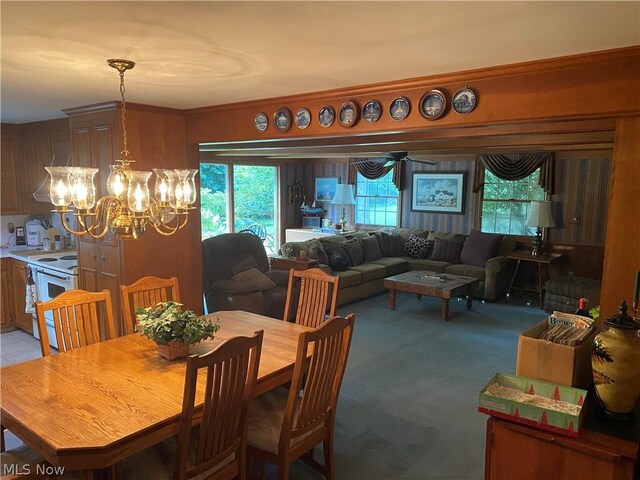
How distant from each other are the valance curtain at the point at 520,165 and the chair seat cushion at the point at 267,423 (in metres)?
5.79

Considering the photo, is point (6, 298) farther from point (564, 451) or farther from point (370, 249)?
point (564, 451)

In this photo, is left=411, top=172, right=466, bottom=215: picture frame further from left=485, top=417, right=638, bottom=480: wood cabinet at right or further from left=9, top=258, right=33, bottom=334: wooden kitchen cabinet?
left=485, top=417, right=638, bottom=480: wood cabinet at right

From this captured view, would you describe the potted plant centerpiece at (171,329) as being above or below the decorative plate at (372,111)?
below

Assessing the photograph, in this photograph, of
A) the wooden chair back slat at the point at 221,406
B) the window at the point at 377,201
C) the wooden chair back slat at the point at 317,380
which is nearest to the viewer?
the wooden chair back slat at the point at 221,406

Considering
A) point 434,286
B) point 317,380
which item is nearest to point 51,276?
point 317,380

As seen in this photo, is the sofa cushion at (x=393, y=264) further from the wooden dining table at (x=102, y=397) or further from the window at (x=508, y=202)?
the wooden dining table at (x=102, y=397)

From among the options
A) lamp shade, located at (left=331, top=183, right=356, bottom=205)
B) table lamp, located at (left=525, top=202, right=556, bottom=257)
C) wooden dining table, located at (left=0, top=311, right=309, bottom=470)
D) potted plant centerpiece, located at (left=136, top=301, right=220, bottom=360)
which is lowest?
wooden dining table, located at (left=0, top=311, right=309, bottom=470)

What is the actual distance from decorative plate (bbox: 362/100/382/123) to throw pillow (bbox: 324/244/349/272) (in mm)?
3659

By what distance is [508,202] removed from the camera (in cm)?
745

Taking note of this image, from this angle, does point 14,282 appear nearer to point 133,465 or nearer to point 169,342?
point 169,342

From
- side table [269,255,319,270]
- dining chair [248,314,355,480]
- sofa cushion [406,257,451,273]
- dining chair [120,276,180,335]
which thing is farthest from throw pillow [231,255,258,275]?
dining chair [248,314,355,480]

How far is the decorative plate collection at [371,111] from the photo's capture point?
2711 mm

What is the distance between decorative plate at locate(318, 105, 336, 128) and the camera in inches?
128

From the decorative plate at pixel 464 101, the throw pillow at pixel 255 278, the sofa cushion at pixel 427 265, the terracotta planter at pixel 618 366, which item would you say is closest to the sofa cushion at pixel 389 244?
the sofa cushion at pixel 427 265
